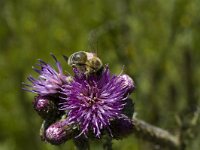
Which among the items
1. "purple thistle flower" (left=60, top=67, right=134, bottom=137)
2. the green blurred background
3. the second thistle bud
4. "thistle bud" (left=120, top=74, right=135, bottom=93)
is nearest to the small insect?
"purple thistle flower" (left=60, top=67, right=134, bottom=137)

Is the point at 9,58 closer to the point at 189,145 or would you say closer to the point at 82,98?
the point at 189,145

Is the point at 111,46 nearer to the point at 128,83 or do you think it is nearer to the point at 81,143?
the point at 128,83

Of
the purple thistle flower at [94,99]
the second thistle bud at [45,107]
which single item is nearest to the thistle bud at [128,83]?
the purple thistle flower at [94,99]

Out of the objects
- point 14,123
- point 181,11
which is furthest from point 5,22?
point 181,11

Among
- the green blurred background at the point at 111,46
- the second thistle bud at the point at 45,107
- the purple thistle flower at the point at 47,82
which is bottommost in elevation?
the second thistle bud at the point at 45,107

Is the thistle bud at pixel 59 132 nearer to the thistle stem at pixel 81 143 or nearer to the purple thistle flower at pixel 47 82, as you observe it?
the thistle stem at pixel 81 143

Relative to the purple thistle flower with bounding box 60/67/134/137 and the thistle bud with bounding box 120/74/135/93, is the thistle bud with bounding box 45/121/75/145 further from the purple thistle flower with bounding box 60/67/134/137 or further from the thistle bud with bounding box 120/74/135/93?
the thistle bud with bounding box 120/74/135/93
